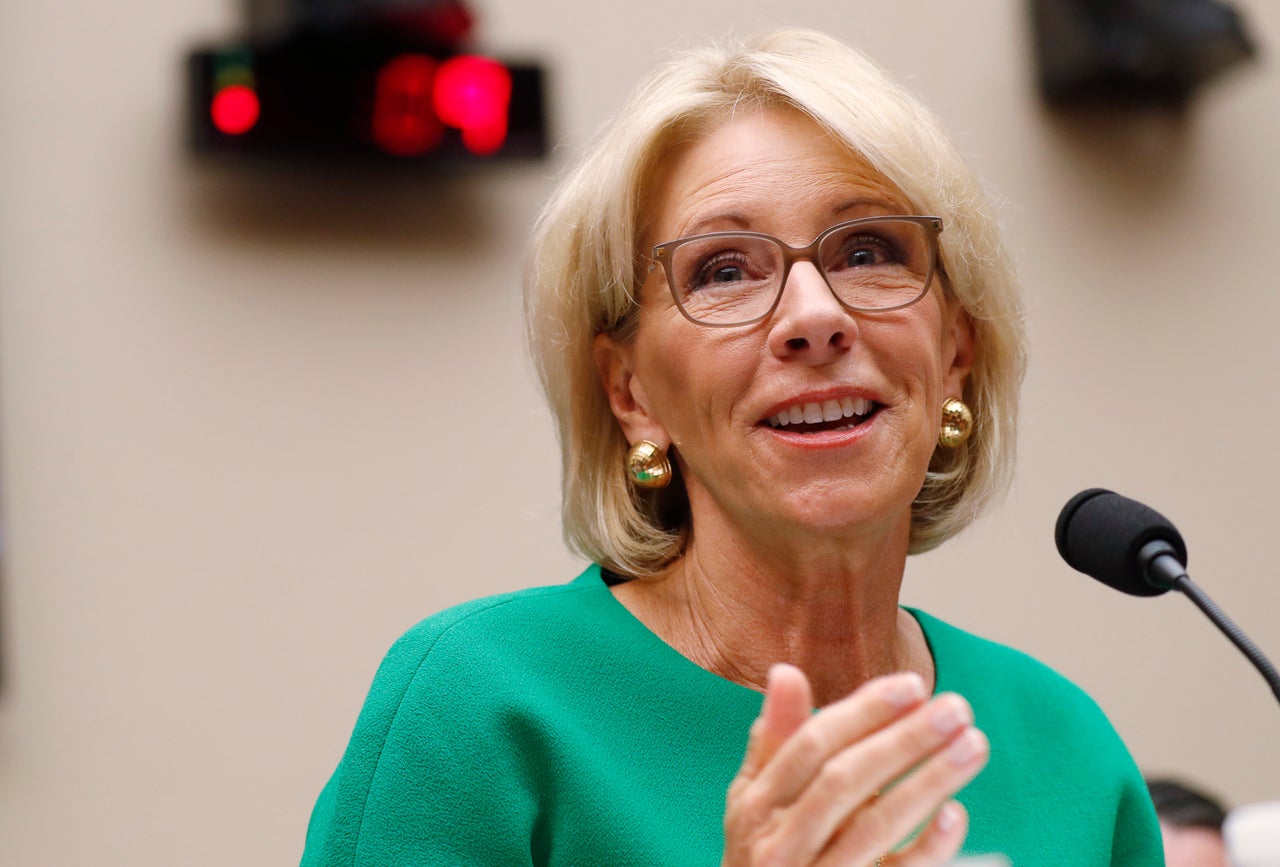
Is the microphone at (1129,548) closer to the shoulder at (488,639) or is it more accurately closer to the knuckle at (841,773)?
the knuckle at (841,773)

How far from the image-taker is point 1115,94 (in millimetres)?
3789

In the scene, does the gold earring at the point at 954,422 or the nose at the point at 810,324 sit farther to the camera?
the gold earring at the point at 954,422

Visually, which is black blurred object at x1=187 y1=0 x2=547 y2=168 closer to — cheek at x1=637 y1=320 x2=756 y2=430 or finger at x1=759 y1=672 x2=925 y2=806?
cheek at x1=637 y1=320 x2=756 y2=430

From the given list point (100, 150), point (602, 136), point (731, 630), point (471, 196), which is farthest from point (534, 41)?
point (731, 630)

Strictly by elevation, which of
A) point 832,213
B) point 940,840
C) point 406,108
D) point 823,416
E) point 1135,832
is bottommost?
point 1135,832

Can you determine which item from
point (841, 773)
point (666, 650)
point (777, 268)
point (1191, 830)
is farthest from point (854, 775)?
point (1191, 830)

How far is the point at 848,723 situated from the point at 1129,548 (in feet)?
1.33

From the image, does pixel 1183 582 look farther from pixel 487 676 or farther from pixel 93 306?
pixel 93 306

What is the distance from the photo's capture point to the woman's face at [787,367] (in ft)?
5.14

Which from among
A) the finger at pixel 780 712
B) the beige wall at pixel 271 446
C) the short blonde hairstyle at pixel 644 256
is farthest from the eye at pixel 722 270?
the beige wall at pixel 271 446

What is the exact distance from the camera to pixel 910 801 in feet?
3.52

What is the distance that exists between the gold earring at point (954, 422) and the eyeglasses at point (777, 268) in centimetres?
22

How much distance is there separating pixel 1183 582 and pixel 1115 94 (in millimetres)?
2835

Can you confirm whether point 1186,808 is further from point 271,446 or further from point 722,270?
point 271,446
